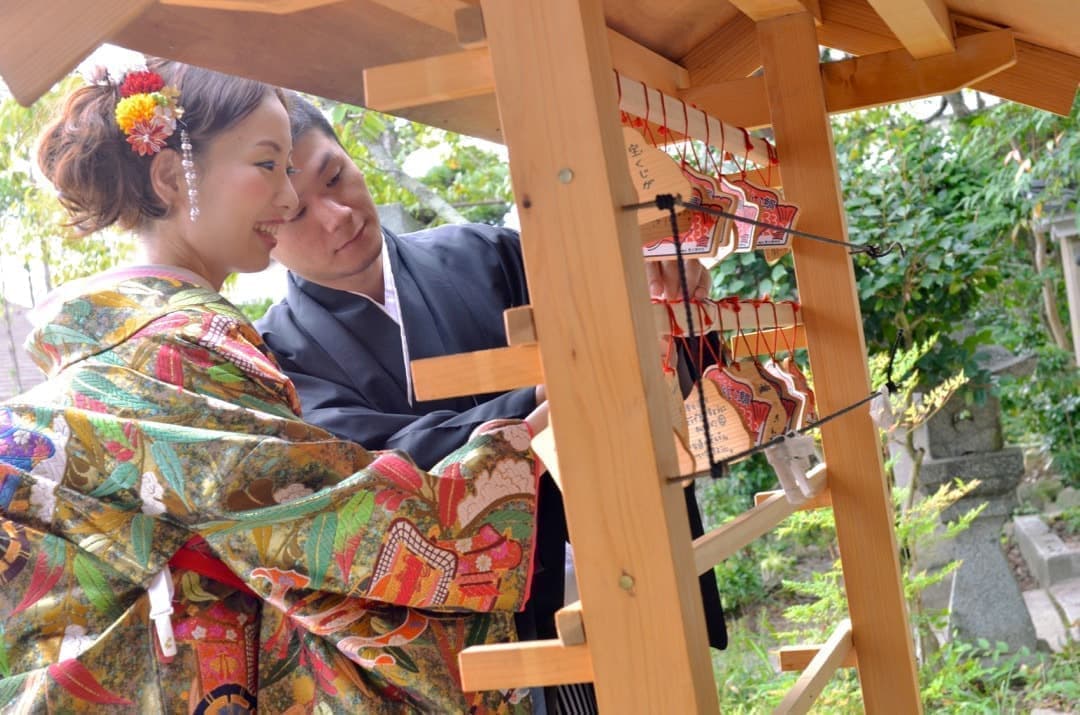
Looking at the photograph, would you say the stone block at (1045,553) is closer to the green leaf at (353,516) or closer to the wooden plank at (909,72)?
the wooden plank at (909,72)

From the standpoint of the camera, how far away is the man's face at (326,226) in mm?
1955

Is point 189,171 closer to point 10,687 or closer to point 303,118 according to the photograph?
point 303,118

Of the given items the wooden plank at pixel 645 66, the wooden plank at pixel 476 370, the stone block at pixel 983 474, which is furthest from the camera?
the stone block at pixel 983 474

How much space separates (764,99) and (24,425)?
4.32 feet

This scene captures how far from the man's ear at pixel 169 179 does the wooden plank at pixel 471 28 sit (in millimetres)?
636

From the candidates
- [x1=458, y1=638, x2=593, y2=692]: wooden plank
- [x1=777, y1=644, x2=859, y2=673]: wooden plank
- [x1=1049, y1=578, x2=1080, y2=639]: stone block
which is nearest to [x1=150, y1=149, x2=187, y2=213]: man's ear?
[x1=458, y1=638, x2=593, y2=692]: wooden plank

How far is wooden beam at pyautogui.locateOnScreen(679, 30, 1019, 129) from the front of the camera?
1886 mm

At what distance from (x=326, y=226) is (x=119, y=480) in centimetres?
70

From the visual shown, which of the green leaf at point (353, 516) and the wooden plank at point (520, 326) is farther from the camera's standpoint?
the green leaf at point (353, 516)

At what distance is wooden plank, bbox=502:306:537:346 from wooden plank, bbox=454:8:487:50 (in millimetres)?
284

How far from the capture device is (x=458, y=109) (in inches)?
68.3

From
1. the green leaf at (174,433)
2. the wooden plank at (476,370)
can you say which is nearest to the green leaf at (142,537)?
the green leaf at (174,433)

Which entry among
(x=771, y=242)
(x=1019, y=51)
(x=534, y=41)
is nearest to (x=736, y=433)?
(x=771, y=242)

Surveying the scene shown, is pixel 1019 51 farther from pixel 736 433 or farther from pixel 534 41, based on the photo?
pixel 534 41
